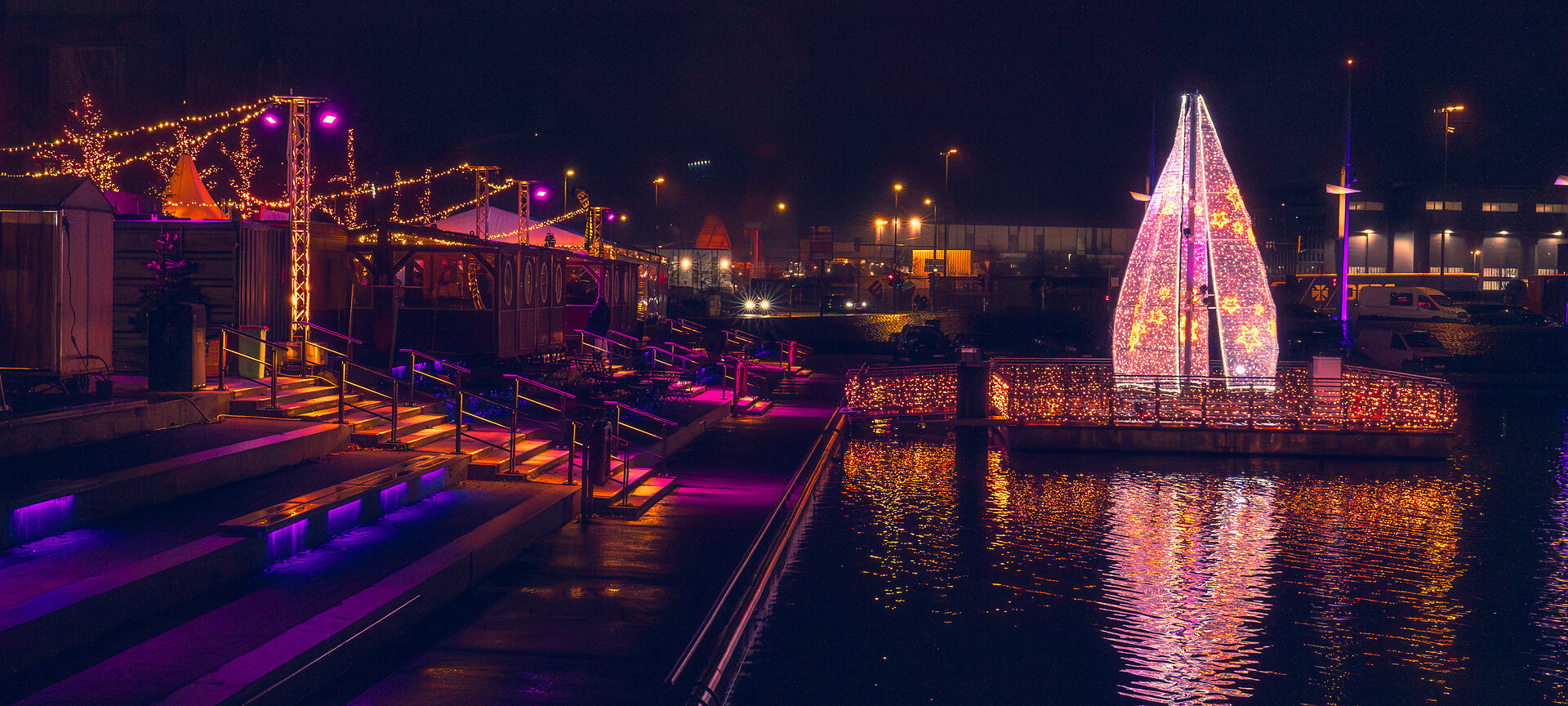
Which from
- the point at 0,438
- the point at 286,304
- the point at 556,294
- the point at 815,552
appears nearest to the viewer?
the point at 0,438

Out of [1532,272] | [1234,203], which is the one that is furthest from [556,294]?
[1532,272]

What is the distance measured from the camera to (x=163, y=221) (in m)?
15.7

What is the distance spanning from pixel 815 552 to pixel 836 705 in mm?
3755

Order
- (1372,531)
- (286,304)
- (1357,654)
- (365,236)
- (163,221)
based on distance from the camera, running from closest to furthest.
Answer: (1357,654) < (1372,531) < (163,221) < (286,304) < (365,236)

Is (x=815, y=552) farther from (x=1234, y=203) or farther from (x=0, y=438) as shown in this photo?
(x=1234, y=203)

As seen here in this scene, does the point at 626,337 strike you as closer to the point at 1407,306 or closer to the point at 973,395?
the point at 973,395

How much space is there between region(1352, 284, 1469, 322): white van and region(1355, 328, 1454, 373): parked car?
1508 cm

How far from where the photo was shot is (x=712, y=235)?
7562 centimetres

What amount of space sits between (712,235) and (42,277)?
64.7 meters

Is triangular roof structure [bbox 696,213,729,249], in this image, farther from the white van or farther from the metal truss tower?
the metal truss tower

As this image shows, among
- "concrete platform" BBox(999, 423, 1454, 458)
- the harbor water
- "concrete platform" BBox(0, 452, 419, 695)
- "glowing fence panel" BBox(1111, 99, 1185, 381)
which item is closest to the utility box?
"concrete platform" BBox(0, 452, 419, 695)

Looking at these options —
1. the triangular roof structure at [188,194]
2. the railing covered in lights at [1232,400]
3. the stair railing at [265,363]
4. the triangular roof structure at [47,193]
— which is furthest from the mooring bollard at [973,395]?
the triangular roof structure at [188,194]

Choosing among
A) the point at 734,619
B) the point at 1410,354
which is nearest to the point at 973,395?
the point at 734,619

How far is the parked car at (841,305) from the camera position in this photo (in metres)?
57.9
